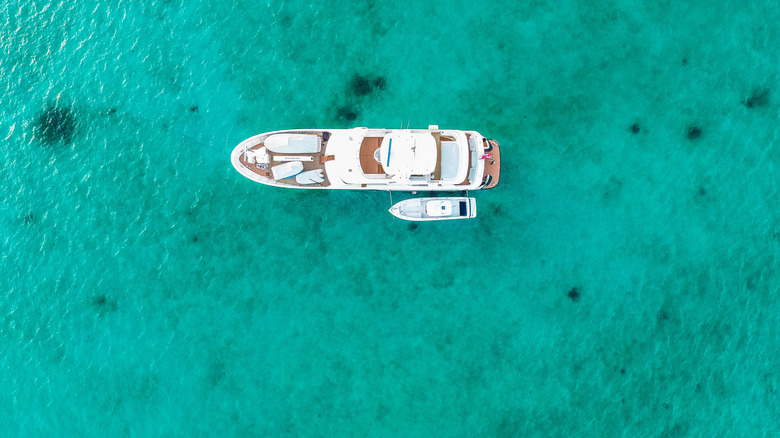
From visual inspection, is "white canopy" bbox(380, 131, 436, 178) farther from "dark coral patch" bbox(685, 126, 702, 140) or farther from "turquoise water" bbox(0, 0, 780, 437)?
"dark coral patch" bbox(685, 126, 702, 140)

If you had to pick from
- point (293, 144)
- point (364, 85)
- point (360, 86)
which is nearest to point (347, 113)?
point (360, 86)

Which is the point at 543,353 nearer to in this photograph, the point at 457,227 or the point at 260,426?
the point at 457,227

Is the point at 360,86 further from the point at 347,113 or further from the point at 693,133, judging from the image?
the point at 693,133

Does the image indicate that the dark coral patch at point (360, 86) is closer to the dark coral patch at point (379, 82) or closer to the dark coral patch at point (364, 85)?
the dark coral patch at point (364, 85)

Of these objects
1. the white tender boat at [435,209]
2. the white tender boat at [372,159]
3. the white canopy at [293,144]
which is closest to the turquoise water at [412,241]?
the white tender boat at [435,209]

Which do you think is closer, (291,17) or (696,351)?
(696,351)

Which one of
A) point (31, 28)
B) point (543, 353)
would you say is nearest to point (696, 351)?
point (543, 353)

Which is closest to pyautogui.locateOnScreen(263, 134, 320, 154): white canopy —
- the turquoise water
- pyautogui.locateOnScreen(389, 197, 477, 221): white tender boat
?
the turquoise water
